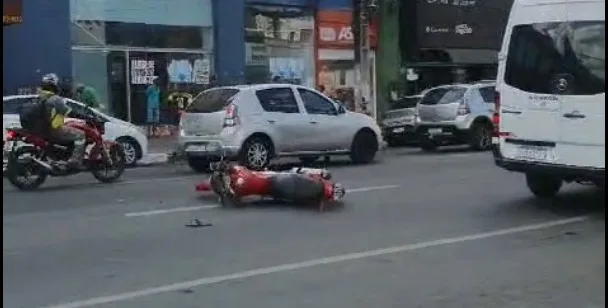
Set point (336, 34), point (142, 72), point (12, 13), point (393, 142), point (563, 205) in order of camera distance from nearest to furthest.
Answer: point (563, 205), point (12, 13), point (142, 72), point (393, 142), point (336, 34)

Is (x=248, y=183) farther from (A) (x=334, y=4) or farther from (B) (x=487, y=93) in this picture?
(A) (x=334, y=4)

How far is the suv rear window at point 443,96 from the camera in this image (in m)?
24.5

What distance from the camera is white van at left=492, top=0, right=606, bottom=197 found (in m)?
11.5

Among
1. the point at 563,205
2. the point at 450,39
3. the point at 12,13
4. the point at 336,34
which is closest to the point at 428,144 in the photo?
the point at 336,34

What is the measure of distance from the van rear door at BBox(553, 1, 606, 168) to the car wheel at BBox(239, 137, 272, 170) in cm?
735

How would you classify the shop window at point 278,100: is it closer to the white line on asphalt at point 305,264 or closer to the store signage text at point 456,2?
the white line on asphalt at point 305,264

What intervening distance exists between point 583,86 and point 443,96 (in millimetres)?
13053

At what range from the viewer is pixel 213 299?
7672mm

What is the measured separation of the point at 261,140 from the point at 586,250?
961 centimetres

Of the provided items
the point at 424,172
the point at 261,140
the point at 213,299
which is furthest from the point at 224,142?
the point at 213,299

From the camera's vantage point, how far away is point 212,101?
18594 millimetres

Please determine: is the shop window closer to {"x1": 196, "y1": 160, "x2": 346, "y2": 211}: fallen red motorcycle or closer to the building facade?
{"x1": 196, "y1": 160, "x2": 346, "y2": 211}: fallen red motorcycle

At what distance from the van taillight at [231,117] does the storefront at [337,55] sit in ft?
38.7

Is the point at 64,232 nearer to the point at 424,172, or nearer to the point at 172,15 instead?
the point at 424,172
